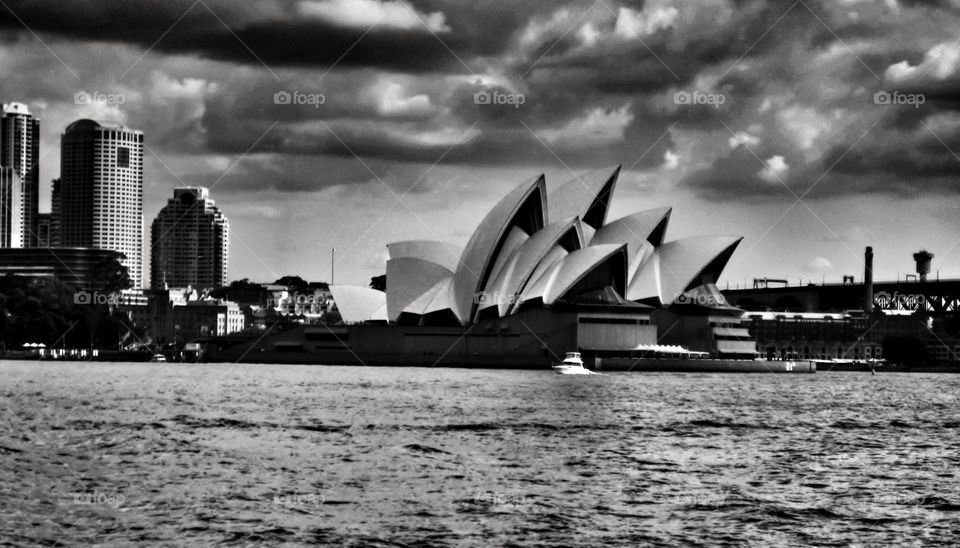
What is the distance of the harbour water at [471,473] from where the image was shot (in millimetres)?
21641

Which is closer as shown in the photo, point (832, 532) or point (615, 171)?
point (832, 532)

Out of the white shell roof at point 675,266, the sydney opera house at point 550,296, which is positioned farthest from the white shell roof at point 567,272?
the white shell roof at point 675,266

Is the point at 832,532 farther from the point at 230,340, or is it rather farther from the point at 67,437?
the point at 230,340

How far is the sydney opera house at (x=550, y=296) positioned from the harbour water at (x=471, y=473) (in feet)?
148

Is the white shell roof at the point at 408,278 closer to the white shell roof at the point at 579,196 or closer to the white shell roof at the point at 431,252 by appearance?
Result: the white shell roof at the point at 431,252

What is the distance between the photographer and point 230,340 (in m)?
120

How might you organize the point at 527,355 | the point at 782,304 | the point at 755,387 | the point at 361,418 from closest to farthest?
the point at 361,418
the point at 755,387
the point at 527,355
the point at 782,304

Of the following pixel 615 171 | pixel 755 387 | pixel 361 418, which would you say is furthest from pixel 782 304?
pixel 361 418

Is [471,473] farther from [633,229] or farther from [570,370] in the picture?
[633,229]

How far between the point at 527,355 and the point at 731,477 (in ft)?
248

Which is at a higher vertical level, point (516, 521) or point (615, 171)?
point (615, 171)

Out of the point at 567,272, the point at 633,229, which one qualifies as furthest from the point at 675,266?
the point at 567,272

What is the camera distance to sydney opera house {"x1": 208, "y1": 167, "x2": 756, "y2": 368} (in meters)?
97.5

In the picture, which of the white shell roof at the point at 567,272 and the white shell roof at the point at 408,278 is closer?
the white shell roof at the point at 567,272
